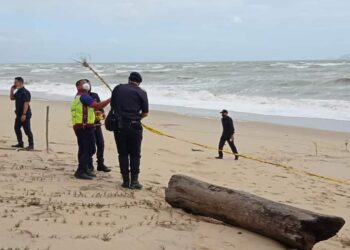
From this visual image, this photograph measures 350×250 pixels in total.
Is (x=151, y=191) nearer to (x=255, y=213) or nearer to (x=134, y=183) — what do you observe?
(x=134, y=183)

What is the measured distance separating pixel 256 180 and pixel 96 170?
2781mm

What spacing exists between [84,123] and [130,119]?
84 cm

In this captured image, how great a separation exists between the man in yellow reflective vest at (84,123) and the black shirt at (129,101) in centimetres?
48

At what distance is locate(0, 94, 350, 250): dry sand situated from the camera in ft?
14.5

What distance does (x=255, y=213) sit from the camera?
4801 millimetres

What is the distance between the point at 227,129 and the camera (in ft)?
36.0

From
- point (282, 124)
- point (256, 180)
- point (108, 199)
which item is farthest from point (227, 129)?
point (282, 124)

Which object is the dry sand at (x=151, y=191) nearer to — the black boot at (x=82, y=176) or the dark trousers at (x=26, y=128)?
the black boot at (x=82, y=176)

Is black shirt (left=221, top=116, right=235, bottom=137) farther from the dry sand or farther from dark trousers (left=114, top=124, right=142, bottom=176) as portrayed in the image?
dark trousers (left=114, top=124, right=142, bottom=176)

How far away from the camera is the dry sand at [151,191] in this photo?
4.41 m

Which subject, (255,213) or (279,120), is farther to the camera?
(279,120)

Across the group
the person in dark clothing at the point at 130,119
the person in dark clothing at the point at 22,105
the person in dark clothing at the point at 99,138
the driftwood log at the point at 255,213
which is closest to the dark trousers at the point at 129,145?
the person in dark clothing at the point at 130,119

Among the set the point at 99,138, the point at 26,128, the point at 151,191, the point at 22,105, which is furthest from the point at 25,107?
the point at 151,191

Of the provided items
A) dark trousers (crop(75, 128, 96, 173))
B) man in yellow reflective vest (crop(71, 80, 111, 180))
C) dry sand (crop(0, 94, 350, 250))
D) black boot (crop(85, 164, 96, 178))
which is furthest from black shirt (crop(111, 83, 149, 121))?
black boot (crop(85, 164, 96, 178))
